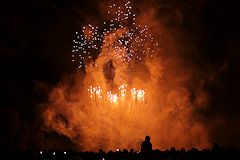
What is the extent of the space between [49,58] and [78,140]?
5034 mm

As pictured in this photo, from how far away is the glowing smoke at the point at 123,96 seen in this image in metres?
29.1

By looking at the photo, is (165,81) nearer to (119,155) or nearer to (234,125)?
(234,125)

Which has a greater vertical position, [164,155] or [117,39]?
[117,39]

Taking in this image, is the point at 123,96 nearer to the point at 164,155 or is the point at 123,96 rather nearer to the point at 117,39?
the point at 117,39

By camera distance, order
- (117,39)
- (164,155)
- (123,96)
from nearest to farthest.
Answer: (164,155)
(123,96)
(117,39)

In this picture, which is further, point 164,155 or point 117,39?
point 117,39

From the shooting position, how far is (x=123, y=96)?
1141 inches

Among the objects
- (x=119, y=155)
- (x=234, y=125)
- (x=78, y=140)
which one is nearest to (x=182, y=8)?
(x=234, y=125)

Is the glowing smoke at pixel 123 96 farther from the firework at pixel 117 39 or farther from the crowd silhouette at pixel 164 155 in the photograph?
the crowd silhouette at pixel 164 155

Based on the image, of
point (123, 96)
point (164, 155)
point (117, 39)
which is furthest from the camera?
point (117, 39)

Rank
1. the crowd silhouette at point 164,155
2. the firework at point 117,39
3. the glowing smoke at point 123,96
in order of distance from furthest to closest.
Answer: the firework at point 117,39, the glowing smoke at point 123,96, the crowd silhouette at point 164,155

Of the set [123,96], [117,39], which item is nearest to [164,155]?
[123,96]

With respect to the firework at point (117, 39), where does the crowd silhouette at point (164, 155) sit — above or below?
below

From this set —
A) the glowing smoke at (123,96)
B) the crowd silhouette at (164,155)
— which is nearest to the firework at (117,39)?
the glowing smoke at (123,96)
